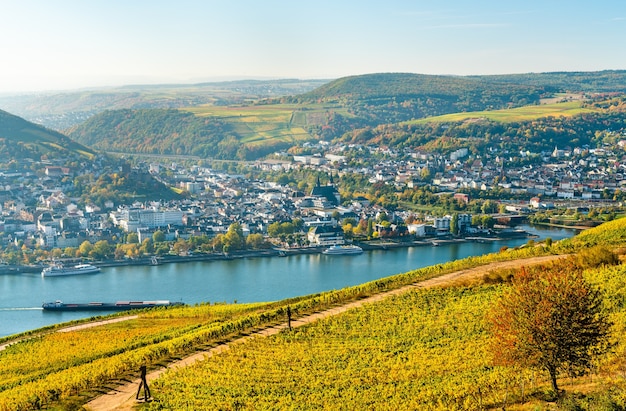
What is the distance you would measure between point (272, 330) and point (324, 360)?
5.13ft

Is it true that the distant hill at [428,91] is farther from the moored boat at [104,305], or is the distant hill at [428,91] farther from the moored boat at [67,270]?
the moored boat at [104,305]

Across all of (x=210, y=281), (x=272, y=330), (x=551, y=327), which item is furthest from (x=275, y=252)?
(x=551, y=327)

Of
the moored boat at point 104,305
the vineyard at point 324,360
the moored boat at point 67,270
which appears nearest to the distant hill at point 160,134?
the moored boat at point 67,270

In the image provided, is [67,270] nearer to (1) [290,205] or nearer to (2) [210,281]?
(2) [210,281]

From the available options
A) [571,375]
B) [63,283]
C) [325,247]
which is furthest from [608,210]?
[571,375]

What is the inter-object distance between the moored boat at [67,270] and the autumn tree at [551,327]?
1652 centimetres

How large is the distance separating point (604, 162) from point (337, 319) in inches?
1370

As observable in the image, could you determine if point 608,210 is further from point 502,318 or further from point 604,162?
point 502,318

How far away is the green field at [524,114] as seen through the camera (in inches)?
2093

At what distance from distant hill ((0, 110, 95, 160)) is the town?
144 cm

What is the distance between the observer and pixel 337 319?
8.66 m

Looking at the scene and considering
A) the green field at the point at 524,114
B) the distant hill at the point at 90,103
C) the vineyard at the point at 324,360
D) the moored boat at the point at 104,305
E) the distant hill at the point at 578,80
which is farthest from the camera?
the distant hill at the point at 578,80

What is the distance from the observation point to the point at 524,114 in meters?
55.0

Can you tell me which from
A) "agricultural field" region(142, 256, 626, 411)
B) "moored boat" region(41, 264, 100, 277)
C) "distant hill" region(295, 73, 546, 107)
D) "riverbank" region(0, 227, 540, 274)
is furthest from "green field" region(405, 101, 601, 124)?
"agricultural field" region(142, 256, 626, 411)
